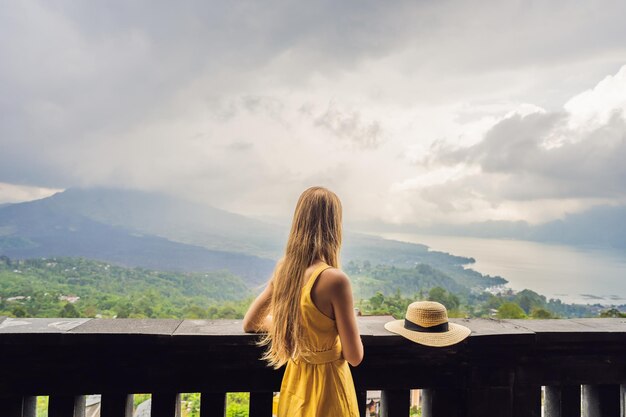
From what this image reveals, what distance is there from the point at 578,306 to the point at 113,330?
17489 millimetres

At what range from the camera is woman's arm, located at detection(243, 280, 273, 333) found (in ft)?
5.53

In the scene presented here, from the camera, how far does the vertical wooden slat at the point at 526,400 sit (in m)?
1.83

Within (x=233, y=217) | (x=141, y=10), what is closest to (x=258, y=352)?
(x=141, y=10)

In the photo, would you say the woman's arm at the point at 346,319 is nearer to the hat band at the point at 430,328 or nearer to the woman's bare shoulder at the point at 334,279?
the woman's bare shoulder at the point at 334,279

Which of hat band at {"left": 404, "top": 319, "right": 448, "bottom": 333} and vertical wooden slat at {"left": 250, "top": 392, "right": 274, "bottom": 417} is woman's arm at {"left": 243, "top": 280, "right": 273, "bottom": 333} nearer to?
vertical wooden slat at {"left": 250, "top": 392, "right": 274, "bottom": 417}

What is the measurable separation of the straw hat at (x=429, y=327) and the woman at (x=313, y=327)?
0.95ft

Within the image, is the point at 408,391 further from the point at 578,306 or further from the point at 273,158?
the point at 273,158

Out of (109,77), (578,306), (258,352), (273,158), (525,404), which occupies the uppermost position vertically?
(109,77)

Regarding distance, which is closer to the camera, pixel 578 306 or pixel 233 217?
pixel 578 306

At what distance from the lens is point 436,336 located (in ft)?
5.59

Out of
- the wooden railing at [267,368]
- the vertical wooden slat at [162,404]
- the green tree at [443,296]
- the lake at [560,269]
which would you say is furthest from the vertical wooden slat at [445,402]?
the lake at [560,269]

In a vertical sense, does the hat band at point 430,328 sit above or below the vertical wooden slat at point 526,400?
above

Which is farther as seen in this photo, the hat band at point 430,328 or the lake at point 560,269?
the lake at point 560,269

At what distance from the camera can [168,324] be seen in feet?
5.85
